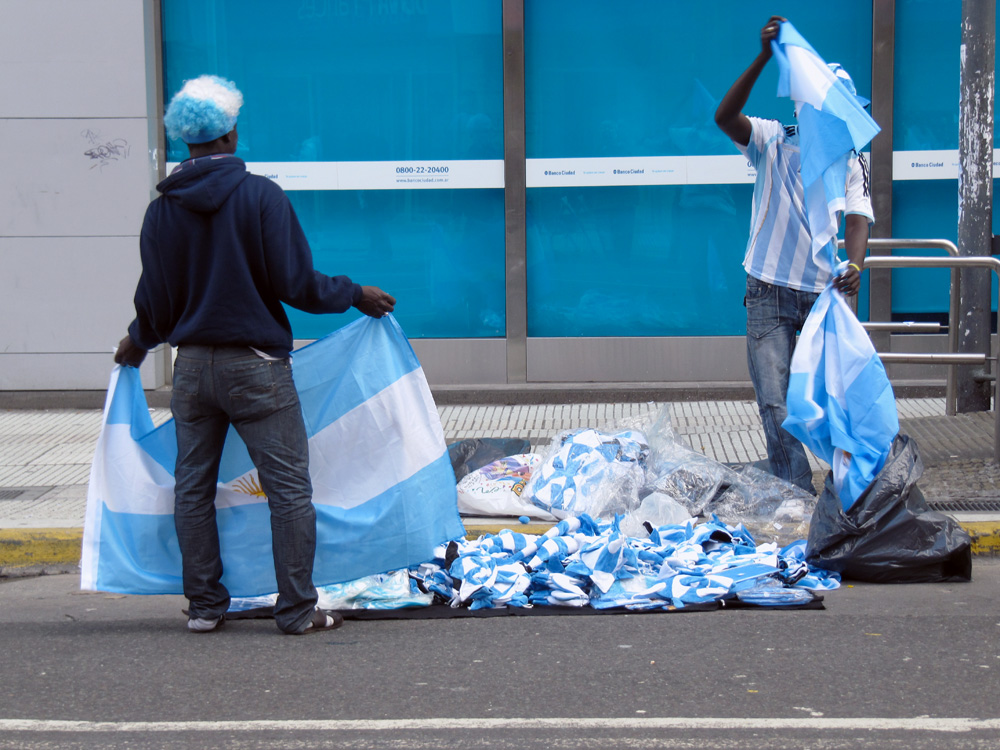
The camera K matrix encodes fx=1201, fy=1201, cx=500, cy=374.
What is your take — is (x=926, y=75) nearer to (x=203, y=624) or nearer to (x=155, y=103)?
(x=155, y=103)

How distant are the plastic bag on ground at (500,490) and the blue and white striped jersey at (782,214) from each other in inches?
58.9

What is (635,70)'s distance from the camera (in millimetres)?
8977

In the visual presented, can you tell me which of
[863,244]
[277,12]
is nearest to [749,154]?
[863,244]

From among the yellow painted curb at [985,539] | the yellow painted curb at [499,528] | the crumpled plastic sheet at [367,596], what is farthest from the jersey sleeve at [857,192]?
the crumpled plastic sheet at [367,596]

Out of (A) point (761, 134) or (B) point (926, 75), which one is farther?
(B) point (926, 75)

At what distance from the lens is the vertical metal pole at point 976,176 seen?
21.1 ft

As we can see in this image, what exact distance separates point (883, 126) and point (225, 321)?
6368 mm

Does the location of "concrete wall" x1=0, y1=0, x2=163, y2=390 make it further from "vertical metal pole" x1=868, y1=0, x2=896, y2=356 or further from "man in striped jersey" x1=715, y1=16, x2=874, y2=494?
"vertical metal pole" x1=868, y1=0, x2=896, y2=356

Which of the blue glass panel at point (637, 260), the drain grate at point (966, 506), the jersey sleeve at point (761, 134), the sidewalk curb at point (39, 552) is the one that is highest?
the jersey sleeve at point (761, 134)

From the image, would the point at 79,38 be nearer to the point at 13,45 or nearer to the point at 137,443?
the point at 13,45

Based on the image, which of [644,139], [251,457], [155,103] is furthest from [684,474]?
[155,103]

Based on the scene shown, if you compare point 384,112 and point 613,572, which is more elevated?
point 384,112

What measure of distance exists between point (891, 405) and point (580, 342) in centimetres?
454

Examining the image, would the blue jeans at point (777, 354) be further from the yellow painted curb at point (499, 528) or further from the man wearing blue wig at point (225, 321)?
the man wearing blue wig at point (225, 321)
